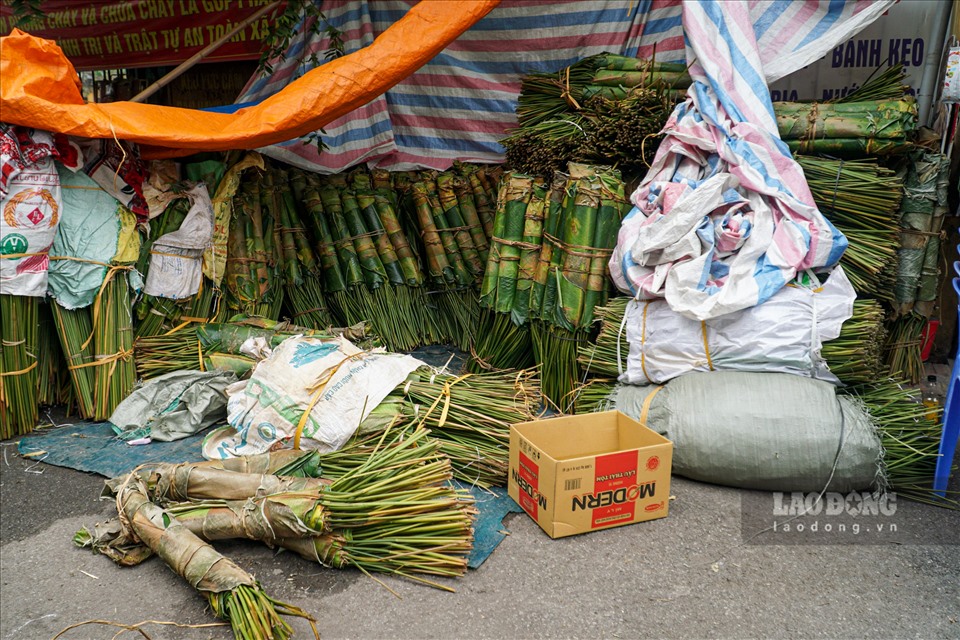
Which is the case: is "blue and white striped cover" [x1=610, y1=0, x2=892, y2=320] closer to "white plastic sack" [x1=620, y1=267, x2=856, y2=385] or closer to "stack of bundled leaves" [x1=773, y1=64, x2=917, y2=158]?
"white plastic sack" [x1=620, y1=267, x2=856, y2=385]

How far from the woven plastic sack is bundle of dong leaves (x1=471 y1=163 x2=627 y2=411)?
2.67ft

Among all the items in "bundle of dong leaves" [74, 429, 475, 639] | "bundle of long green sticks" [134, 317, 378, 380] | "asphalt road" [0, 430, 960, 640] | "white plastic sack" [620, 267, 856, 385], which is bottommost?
"asphalt road" [0, 430, 960, 640]

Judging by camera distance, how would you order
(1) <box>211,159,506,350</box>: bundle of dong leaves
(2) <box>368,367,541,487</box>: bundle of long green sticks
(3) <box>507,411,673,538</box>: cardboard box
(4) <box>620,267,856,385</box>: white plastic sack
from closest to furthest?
(3) <box>507,411,673,538</box>: cardboard box < (2) <box>368,367,541,487</box>: bundle of long green sticks < (4) <box>620,267,856,385</box>: white plastic sack < (1) <box>211,159,506,350</box>: bundle of dong leaves

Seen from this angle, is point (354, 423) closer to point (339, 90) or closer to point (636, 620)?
point (636, 620)

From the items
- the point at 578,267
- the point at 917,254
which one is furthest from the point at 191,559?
the point at 917,254

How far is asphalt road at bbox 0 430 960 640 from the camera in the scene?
2480 mm

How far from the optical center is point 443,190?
5391 mm

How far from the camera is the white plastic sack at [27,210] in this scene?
3.62 metres

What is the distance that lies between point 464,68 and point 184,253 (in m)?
2.47

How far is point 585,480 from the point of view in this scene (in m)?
2.91

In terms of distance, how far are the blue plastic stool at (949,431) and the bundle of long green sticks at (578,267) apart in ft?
5.32

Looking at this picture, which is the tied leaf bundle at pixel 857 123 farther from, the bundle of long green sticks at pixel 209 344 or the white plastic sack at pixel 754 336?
the bundle of long green sticks at pixel 209 344

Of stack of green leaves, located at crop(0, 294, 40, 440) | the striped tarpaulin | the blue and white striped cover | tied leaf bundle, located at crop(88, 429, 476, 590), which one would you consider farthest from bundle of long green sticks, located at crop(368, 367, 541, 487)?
the striped tarpaulin

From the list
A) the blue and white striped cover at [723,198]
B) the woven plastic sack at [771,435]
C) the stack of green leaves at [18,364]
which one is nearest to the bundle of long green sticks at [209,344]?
the stack of green leaves at [18,364]
